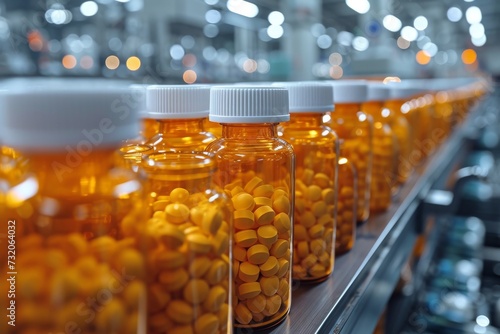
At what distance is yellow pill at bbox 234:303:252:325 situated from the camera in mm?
493

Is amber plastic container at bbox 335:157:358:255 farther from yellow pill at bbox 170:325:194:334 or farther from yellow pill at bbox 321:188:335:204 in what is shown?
yellow pill at bbox 170:325:194:334

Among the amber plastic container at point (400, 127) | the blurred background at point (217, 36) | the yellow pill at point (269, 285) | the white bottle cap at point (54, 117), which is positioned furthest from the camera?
the blurred background at point (217, 36)

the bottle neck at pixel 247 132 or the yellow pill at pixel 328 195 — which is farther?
the yellow pill at pixel 328 195

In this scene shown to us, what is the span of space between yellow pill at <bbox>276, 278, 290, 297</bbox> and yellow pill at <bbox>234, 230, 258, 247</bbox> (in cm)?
7

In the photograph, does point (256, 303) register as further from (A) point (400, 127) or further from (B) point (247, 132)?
(A) point (400, 127)

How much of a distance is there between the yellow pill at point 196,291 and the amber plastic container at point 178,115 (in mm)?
158

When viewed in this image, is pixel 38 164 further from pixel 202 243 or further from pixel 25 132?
pixel 202 243

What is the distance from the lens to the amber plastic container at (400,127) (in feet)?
3.97

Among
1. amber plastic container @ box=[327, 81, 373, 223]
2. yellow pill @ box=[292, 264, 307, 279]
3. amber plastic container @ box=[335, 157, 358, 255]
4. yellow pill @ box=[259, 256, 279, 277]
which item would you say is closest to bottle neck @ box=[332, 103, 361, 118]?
amber plastic container @ box=[327, 81, 373, 223]

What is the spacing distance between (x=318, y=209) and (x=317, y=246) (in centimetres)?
5

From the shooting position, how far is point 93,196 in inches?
13.2

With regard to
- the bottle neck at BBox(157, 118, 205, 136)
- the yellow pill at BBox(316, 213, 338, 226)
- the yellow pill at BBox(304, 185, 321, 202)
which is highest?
the bottle neck at BBox(157, 118, 205, 136)

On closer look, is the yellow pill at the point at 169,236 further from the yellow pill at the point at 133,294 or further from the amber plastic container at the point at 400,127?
the amber plastic container at the point at 400,127

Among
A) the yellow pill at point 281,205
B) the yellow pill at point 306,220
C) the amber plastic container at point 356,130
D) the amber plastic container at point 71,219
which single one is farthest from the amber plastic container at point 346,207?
the amber plastic container at point 71,219
